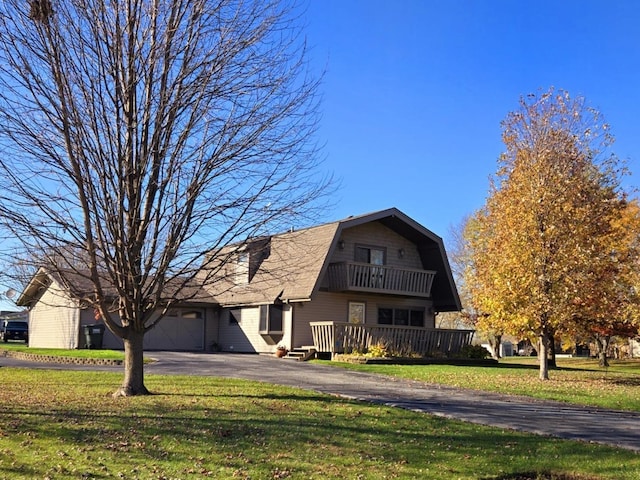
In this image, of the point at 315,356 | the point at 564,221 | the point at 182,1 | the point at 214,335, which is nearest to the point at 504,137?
the point at 564,221

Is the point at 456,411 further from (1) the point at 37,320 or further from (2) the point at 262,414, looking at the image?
(1) the point at 37,320

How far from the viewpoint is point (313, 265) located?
2705cm

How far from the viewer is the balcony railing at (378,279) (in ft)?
90.5

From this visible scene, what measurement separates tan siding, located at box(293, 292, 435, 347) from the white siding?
10022 mm

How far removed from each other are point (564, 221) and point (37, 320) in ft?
91.0

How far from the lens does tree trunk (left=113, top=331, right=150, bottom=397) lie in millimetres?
12461

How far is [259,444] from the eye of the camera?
340 inches

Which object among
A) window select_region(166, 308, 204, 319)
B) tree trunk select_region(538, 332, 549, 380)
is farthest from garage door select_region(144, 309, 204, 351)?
tree trunk select_region(538, 332, 549, 380)

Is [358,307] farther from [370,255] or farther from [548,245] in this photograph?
[548,245]

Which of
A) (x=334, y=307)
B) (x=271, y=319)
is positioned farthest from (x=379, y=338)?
(x=271, y=319)

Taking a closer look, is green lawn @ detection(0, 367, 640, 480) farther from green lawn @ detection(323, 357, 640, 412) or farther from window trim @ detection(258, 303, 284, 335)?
window trim @ detection(258, 303, 284, 335)

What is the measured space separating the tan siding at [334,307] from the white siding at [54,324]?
395 inches

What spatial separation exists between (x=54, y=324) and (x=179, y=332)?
6.41 meters

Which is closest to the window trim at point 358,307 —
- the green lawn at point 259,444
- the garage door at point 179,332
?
the garage door at point 179,332
